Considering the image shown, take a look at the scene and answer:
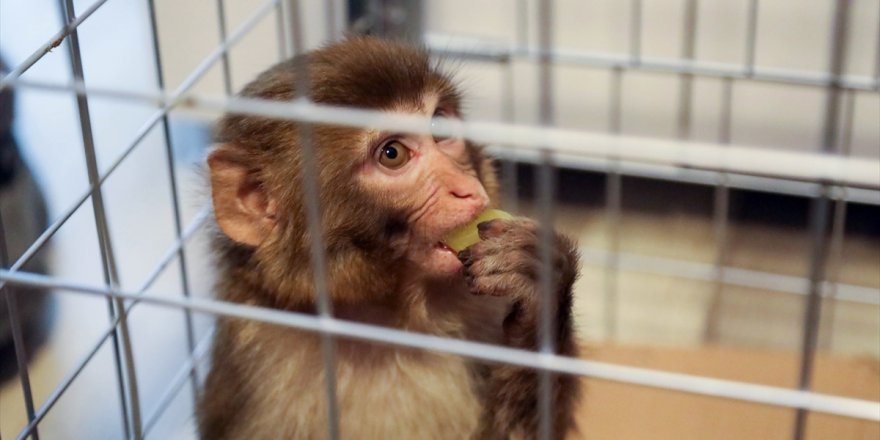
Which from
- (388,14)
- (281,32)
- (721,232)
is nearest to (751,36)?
(721,232)

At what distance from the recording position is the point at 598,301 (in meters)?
1.93

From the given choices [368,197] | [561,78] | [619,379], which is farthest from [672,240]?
[619,379]

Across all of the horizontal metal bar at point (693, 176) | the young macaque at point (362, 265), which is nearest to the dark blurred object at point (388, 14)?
the horizontal metal bar at point (693, 176)

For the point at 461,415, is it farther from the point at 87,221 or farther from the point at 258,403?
the point at 87,221

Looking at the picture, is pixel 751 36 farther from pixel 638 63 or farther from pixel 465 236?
pixel 465 236

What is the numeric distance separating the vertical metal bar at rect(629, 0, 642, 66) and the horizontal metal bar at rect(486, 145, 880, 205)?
185 mm

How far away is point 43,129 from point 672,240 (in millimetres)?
1124

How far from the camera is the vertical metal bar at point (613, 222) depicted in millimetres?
1888

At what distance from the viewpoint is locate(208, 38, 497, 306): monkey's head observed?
1.12 metres

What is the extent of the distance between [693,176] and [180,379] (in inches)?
38.0

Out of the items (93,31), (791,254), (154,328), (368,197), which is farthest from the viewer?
(93,31)

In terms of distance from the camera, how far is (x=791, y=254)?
1.99 metres

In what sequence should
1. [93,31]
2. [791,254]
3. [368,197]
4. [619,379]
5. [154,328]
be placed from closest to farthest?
[619,379], [368,197], [154,328], [791,254], [93,31]

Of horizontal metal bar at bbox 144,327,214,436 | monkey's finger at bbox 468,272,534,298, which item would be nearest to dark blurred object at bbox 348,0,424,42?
horizontal metal bar at bbox 144,327,214,436
